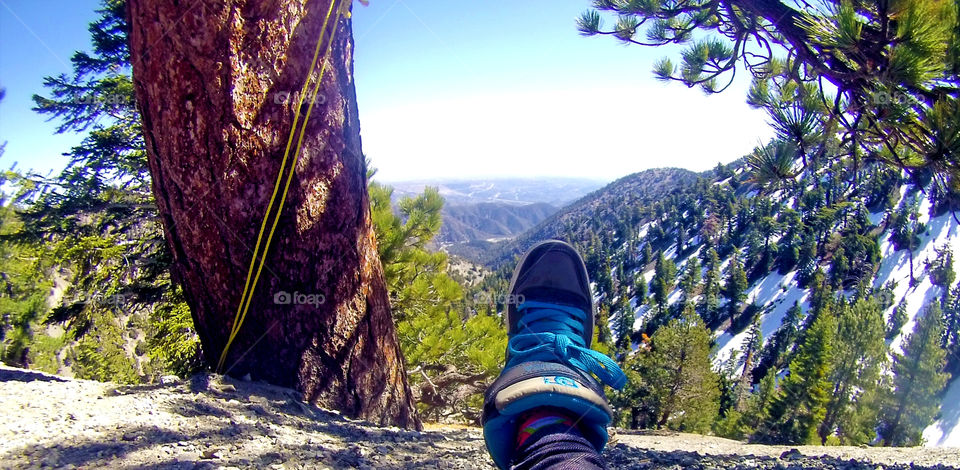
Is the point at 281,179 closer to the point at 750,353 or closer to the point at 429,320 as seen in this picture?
the point at 429,320

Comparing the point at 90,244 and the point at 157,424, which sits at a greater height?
the point at 90,244

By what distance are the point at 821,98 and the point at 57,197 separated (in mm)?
9039

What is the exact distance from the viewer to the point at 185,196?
209cm

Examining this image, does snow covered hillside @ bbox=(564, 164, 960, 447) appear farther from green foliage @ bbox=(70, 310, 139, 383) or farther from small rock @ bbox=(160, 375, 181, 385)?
small rock @ bbox=(160, 375, 181, 385)

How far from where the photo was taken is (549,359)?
2291 mm

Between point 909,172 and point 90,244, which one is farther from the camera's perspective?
point 90,244

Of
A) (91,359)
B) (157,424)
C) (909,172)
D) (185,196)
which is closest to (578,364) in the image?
(157,424)

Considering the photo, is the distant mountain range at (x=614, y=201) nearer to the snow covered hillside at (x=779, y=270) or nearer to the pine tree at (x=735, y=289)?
the snow covered hillside at (x=779, y=270)

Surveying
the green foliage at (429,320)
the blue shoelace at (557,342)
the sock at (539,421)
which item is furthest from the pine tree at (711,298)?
the sock at (539,421)

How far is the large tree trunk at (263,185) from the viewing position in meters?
1.92

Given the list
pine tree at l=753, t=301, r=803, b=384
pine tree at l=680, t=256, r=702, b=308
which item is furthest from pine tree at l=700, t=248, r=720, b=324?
pine tree at l=753, t=301, r=803, b=384

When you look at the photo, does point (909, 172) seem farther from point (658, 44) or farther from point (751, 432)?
point (751, 432)

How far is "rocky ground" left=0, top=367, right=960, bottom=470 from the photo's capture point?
4.77ft

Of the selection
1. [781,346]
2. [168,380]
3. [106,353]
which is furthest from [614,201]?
[168,380]
